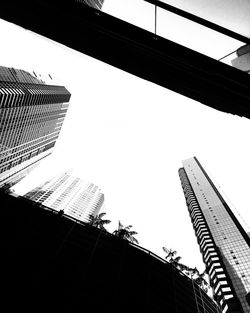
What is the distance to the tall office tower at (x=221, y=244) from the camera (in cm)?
7888

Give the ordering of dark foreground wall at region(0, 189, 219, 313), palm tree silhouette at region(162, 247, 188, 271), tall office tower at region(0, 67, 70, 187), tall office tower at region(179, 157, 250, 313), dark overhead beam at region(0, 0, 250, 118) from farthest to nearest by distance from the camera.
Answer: tall office tower at region(0, 67, 70, 187)
tall office tower at region(179, 157, 250, 313)
palm tree silhouette at region(162, 247, 188, 271)
dark foreground wall at region(0, 189, 219, 313)
dark overhead beam at region(0, 0, 250, 118)

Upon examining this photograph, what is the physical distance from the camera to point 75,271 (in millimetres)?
10742

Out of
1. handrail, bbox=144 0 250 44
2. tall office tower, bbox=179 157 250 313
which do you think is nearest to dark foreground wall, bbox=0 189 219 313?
handrail, bbox=144 0 250 44

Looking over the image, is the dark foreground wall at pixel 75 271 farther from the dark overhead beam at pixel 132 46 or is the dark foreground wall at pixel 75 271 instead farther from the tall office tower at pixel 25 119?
the tall office tower at pixel 25 119

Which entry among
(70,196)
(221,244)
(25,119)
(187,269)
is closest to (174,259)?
(187,269)

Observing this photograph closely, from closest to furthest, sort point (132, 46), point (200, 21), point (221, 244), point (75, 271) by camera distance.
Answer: point (132, 46)
point (200, 21)
point (75, 271)
point (221, 244)

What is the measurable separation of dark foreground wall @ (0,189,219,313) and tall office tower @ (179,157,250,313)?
5609cm

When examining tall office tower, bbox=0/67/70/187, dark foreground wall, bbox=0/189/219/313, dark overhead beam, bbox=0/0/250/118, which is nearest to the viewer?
dark overhead beam, bbox=0/0/250/118

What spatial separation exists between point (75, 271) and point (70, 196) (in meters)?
161

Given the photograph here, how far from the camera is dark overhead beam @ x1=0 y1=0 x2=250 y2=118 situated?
2.24m

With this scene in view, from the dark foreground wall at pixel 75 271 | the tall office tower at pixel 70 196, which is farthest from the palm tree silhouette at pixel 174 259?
the tall office tower at pixel 70 196

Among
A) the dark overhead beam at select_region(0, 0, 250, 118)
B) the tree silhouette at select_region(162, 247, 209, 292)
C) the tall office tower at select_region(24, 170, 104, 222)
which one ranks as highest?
the tall office tower at select_region(24, 170, 104, 222)

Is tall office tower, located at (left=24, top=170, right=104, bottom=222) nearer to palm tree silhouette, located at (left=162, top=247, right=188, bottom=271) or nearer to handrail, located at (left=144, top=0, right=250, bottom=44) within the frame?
palm tree silhouette, located at (left=162, top=247, right=188, bottom=271)

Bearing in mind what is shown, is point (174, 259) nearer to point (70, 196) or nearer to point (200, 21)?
point (200, 21)
